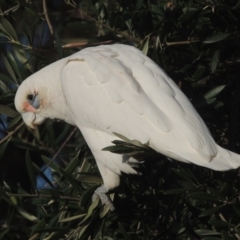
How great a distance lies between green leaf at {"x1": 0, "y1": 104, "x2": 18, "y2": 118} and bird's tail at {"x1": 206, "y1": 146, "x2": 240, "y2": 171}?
66 centimetres

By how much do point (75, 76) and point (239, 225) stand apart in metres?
0.60

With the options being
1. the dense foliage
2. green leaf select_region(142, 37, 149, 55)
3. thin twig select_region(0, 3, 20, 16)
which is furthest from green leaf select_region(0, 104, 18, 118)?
green leaf select_region(142, 37, 149, 55)

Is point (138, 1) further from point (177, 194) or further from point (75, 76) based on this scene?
point (177, 194)

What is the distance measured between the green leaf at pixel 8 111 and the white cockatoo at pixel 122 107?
3cm

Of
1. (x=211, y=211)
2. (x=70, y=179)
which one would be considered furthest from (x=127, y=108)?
(x=211, y=211)

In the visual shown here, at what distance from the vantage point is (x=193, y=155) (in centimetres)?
185

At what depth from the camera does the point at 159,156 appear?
219cm

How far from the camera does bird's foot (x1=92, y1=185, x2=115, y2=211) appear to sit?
202cm

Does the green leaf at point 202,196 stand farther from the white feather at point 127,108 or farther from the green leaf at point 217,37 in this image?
the green leaf at point 217,37

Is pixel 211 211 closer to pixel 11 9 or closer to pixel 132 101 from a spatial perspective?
pixel 132 101

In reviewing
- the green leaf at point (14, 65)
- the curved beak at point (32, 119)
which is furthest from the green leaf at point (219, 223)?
the green leaf at point (14, 65)

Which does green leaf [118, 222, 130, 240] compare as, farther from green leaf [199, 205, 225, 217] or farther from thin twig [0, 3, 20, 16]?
thin twig [0, 3, 20, 16]

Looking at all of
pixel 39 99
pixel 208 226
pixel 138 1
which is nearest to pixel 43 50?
pixel 39 99

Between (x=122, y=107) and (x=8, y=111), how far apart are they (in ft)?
1.32
